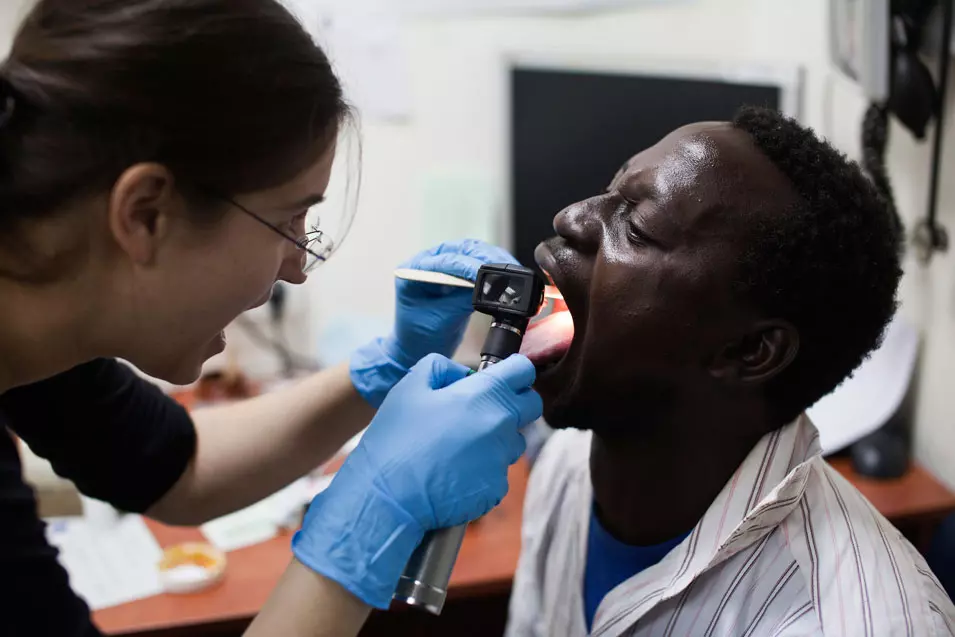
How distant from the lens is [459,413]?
832 mm

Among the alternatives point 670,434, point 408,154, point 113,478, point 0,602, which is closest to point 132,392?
point 113,478

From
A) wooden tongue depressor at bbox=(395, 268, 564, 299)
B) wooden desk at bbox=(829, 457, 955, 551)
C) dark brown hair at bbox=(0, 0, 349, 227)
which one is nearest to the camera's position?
dark brown hair at bbox=(0, 0, 349, 227)

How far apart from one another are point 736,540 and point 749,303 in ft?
0.89

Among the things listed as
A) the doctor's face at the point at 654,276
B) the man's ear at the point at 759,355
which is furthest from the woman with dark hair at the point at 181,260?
the man's ear at the point at 759,355

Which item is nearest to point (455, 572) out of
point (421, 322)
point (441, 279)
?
point (421, 322)

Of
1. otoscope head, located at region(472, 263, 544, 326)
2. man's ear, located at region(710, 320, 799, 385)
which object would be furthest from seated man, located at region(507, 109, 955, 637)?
otoscope head, located at region(472, 263, 544, 326)

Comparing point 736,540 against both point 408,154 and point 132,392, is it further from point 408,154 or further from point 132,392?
point 408,154

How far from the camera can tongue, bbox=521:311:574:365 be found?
3.18ft

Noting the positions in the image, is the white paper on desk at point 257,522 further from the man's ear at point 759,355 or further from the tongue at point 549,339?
the man's ear at point 759,355

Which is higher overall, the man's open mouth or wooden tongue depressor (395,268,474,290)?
wooden tongue depressor (395,268,474,290)

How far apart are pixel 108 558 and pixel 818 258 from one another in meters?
1.24

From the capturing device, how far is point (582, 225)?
95cm

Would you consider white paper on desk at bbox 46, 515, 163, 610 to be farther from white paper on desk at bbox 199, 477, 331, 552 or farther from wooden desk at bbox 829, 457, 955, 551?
wooden desk at bbox 829, 457, 955, 551

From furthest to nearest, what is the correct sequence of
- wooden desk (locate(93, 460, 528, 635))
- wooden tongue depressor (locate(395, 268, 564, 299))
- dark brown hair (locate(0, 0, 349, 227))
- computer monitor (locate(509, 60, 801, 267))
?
computer monitor (locate(509, 60, 801, 267))
wooden desk (locate(93, 460, 528, 635))
wooden tongue depressor (locate(395, 268, 564, 299))
dark brown hair (locate(0, 0, 349, 227))
